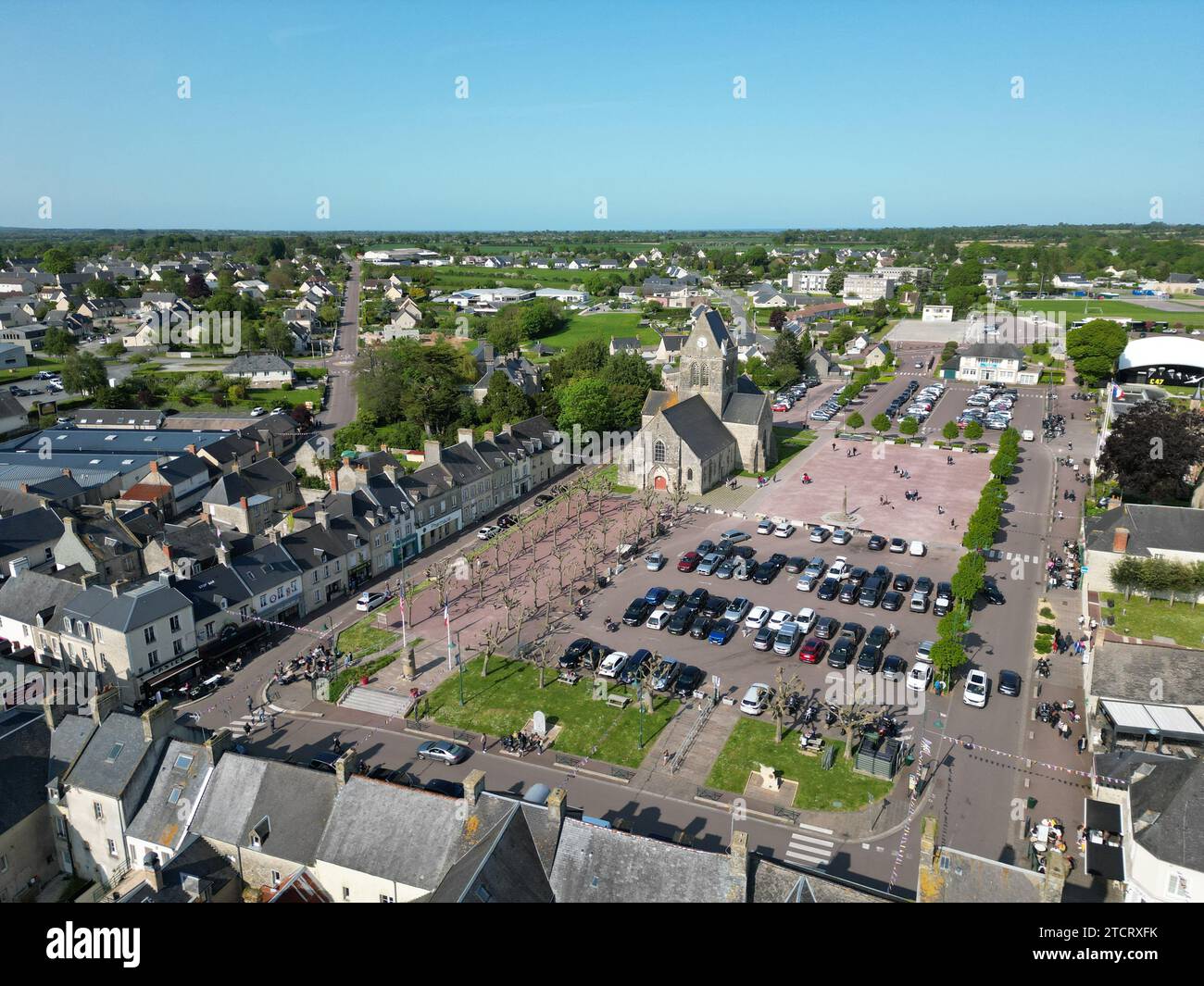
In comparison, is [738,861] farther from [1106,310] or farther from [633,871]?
[1106,310]

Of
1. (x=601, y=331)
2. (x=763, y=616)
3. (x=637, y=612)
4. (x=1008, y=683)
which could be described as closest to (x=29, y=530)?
(x=637, y=612)

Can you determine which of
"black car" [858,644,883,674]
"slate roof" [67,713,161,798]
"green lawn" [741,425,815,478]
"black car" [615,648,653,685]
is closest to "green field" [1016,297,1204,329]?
"green lawn" [741,425,815,478]

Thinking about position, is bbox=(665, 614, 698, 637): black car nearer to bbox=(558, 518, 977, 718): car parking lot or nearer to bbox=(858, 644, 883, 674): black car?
bbox=(558, 518, 977, 718): car parking lot

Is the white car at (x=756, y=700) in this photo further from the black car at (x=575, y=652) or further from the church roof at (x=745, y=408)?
the church roof at (x=745, y=408)

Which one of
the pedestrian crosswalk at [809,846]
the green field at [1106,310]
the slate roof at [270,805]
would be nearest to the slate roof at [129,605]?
the slate roof at [270,805]

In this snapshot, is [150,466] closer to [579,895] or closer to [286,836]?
[286,836]

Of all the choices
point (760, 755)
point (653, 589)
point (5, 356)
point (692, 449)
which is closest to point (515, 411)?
point (692, 449)
